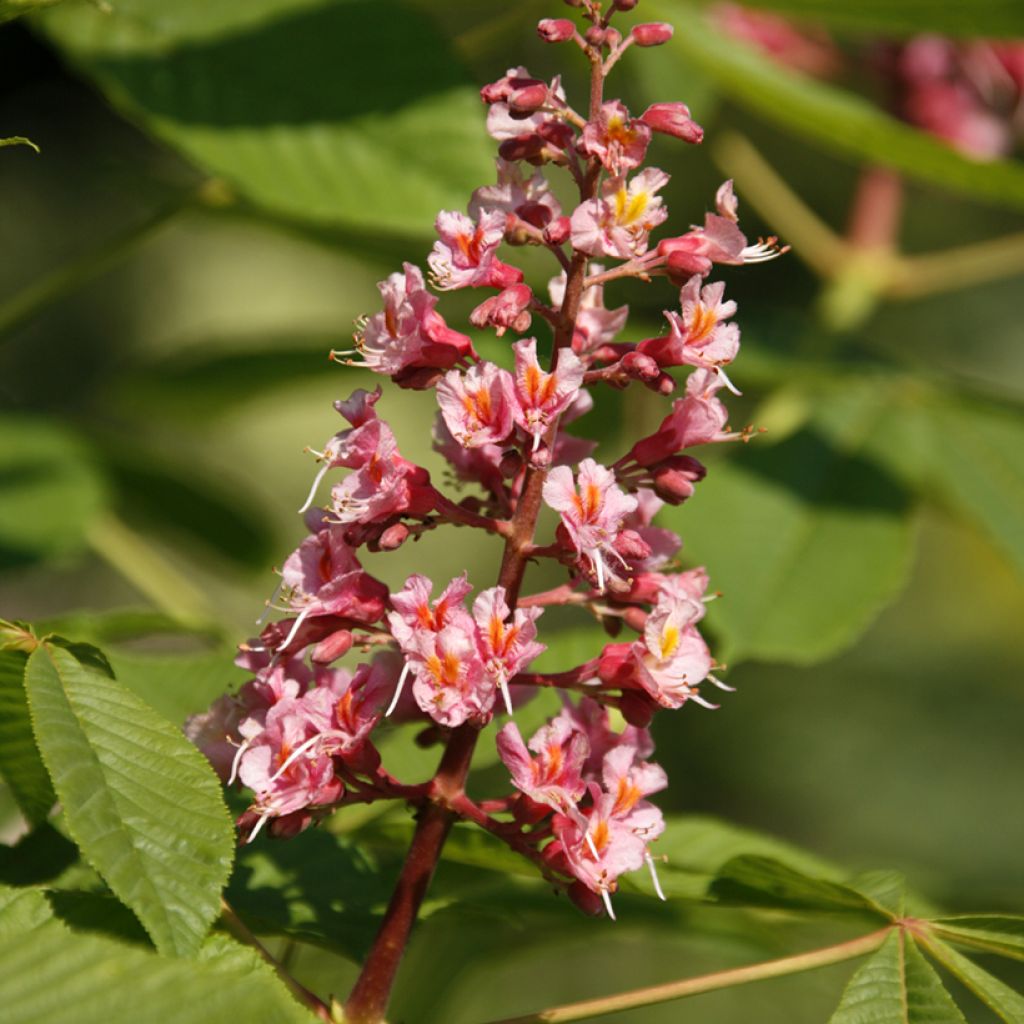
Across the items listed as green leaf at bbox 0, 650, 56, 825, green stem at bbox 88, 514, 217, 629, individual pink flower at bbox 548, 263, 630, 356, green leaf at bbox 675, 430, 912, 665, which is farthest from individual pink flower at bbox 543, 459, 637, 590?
green stem at bbox 88, 514, 217, 629

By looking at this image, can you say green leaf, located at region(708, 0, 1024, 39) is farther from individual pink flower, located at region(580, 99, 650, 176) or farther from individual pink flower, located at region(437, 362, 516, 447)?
individual pink flower, located at region(437, 362, 516, 447)

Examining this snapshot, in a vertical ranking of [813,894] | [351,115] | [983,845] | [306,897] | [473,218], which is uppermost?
[351,115]

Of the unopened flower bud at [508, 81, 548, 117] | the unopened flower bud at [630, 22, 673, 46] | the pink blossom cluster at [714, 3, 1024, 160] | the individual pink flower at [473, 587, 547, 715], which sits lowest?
the individual pink flower at [473, 587, 547, 715]

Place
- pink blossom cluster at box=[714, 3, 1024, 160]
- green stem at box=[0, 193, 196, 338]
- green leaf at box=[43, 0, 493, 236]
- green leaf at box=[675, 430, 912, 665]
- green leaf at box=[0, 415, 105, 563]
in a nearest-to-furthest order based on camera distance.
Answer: green leaf at box=[43, 0, 493, 236] → green leaf at box=[675, 430, 912, 665] → green stem at box=[0, 193, 196, 338] → green leaf at box=[0, 415, 105, 563] → pink blossom cluster at box=[714, 3, 1024, 160]

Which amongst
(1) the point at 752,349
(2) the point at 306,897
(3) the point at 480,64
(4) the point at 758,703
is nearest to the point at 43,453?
(1) the point at 752,349

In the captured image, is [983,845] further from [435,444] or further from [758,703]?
[435,444]

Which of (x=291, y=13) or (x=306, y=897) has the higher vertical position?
(x=291, y=13)

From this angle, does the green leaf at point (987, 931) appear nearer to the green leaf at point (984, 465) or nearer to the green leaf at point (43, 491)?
the green leaf at point (984, 465)
